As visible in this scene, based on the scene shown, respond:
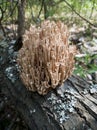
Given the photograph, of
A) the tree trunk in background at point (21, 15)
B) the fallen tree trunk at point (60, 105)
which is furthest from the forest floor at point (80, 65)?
the tree trunk in background at point (21, 15)

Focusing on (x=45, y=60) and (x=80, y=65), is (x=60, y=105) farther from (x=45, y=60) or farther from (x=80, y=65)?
(x=80, y=65)

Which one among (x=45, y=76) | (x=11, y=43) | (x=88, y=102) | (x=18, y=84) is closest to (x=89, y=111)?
(x=88, y=102)

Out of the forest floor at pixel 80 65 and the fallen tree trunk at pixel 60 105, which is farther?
the forest floor at pixel 80 65

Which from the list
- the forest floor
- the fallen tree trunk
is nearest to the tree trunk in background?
the forest floor

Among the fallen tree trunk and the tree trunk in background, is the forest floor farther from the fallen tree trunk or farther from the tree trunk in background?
the tree trunk in background

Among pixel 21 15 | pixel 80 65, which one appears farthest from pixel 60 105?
pixel 21 15

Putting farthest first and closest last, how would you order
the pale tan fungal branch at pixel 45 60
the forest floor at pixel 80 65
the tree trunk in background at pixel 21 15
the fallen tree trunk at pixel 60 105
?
the tree trunk in background at pixel 21 15 < the forest floor at pixel 80 65 < the pale tan fungal branch at pixel 45 60 < the fallen tree trunk at pixel 60 105

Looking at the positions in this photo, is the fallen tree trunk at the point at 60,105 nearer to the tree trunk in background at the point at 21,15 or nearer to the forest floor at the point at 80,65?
the forest floor at the point at 80,65
